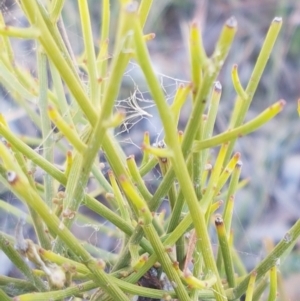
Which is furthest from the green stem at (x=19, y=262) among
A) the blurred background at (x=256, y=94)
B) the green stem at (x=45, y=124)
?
the blurred background at (x=256, y=94)

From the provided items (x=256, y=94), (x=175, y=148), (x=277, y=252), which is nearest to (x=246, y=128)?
(x=175, y=148)

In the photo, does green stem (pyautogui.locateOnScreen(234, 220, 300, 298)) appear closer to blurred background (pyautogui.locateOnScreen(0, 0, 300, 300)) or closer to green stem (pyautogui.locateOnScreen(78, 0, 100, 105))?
green stem (pyautogui.locateOnScreen(78, 0, 100, 105))

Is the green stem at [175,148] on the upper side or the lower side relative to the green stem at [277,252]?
upper

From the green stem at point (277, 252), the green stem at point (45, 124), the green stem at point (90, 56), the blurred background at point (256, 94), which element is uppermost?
the green stem at point (90, 56)

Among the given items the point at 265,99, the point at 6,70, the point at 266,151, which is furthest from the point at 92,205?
the point at 265,99

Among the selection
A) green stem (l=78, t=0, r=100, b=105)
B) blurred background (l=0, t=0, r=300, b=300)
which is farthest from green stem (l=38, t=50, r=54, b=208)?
blurred background (l=0, t=0, r=300, b=300)

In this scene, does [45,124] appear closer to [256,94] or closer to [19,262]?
[19,262]

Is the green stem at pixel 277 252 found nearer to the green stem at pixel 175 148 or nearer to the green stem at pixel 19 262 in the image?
the green stem at pixel 175 148

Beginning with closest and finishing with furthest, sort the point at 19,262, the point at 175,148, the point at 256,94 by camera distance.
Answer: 1. the point at 175,148
2. the point at 19,262
3. the point at 256,94

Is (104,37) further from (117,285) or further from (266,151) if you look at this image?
(266,151)
